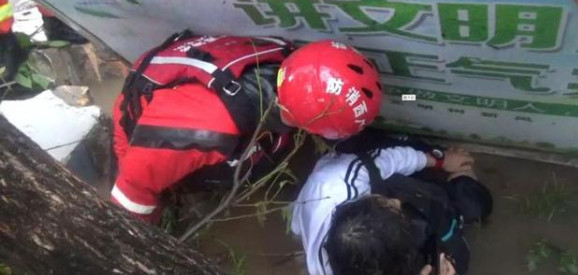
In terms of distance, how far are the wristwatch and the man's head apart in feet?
2.51

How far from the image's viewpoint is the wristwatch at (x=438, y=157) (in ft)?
11.1

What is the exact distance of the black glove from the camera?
175 inches

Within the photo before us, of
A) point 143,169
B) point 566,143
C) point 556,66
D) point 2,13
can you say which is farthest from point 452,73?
point 2,13

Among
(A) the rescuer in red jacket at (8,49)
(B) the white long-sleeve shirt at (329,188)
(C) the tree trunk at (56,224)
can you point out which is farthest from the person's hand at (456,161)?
(A) the rescuer in red jacket at (8,49)

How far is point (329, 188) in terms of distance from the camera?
2.97 m

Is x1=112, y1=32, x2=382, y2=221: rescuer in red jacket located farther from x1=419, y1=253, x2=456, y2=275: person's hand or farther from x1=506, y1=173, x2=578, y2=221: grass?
x1=506, y1=173, x2=578, y2=221: grass

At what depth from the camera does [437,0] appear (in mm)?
A: 2539

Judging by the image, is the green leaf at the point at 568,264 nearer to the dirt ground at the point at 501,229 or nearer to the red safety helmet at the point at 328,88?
the dirt ground at the point at 501,229

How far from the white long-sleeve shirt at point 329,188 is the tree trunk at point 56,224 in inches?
33.5

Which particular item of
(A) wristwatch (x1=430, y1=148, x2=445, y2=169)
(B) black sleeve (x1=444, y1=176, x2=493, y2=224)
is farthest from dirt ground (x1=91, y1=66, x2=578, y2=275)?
(A) wristwatch (x1=430, y1=148, x2=445, y2=169)

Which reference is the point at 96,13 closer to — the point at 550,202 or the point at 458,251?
the point at 458,251

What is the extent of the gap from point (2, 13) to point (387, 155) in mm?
2522

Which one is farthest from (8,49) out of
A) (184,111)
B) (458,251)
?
(458,251)

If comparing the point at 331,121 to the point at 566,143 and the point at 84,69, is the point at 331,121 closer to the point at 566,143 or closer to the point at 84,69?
the point at 566,143
